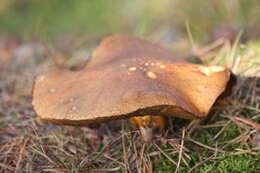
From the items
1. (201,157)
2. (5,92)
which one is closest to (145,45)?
(201,157)

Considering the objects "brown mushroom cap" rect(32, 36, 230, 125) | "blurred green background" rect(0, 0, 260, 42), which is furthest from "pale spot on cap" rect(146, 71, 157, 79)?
"blurred green background" rect(0, 0, 260, 42)

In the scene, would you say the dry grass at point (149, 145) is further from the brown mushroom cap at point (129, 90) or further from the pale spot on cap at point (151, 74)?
the pale spot on cap at point (151, 74)

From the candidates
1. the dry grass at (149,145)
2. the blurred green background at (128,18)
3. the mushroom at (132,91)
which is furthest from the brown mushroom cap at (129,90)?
the blurred green background at (128,18)

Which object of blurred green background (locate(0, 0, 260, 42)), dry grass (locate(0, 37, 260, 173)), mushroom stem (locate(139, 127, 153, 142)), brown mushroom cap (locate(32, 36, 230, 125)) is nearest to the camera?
brown mushroom cap (locate(32, 36, 230, 125))

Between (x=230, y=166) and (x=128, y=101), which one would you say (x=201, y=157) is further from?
(x=128, y=101)

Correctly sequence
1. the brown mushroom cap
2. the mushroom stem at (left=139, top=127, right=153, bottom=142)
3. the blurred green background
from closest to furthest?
the brown mushroom cap → the mushroom stem at (left=139, top=127, right=153, bottom=142) → the blurred green background

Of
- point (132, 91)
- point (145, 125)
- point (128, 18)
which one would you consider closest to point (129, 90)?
point (132, 91)

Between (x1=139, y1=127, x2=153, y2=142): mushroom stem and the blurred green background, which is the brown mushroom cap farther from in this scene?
the blurred green background
